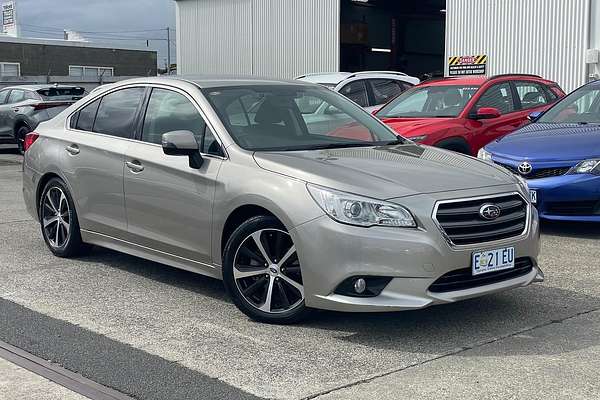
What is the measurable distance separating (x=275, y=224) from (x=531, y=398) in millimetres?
1890

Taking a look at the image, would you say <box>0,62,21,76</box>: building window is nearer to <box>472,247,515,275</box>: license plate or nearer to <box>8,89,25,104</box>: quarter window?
<box>8,89,25,104</box>: quarter window

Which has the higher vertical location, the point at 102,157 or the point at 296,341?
the point at 102,157

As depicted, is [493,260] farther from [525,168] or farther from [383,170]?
[525,168]

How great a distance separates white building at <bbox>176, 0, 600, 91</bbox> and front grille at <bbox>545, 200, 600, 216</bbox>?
10511mm

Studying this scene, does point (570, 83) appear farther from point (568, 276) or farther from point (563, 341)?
point (563, 341)

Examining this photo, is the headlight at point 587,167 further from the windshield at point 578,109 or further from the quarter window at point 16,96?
the quarter window at point 16,96

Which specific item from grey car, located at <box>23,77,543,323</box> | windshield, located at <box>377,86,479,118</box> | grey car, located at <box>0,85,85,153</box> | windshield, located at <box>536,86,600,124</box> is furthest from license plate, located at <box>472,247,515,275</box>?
grey car, located at <box>0,85,85,153</box>

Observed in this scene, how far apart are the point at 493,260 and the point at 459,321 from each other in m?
0.55

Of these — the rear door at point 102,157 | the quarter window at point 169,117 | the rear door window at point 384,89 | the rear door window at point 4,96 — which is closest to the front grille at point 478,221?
the quarter window at point 169,117

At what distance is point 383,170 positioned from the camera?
508 cm

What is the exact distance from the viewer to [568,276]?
6348 millimetres

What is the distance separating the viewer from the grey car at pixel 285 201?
184 inches

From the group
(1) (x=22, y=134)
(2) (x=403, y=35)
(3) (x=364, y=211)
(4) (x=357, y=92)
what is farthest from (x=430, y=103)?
(2) (x=403, y=35)

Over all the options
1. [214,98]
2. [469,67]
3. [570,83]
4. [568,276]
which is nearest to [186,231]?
[214,98]
